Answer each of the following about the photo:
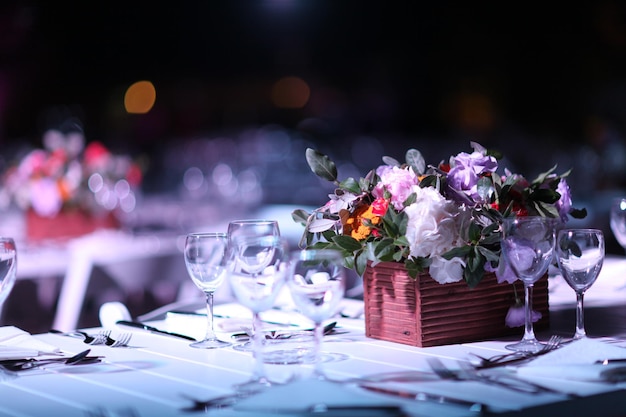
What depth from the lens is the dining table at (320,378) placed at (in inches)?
45.5

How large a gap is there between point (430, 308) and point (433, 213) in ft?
0.53

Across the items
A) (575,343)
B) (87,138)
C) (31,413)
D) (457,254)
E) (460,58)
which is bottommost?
(31,413)

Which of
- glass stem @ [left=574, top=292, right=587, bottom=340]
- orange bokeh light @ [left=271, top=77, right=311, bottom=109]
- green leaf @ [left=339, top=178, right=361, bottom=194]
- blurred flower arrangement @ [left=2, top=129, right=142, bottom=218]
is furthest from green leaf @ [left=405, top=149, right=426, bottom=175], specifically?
orange bokeh light @ [left=271, top=77, right=311, bottom=109]

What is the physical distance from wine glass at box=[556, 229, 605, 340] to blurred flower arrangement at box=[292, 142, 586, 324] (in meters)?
0.09

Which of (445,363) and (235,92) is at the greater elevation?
(235,92)

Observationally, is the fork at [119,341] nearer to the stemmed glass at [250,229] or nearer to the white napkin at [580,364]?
the stemmed glass at [250,229]

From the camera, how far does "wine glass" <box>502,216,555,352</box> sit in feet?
4.68

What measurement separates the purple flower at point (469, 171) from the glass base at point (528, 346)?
0.24 meters

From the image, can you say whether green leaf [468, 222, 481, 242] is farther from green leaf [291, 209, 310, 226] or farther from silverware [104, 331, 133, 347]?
silverware [104, 331, 133, 347]

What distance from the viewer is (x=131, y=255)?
11.2 ft

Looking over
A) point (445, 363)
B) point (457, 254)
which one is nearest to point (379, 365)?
point (445, 363)

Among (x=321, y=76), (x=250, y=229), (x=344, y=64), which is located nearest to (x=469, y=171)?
(x=250, y=229)

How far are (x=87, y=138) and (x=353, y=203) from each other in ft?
28.7

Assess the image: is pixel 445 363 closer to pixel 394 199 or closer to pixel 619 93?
pixel 394 199
